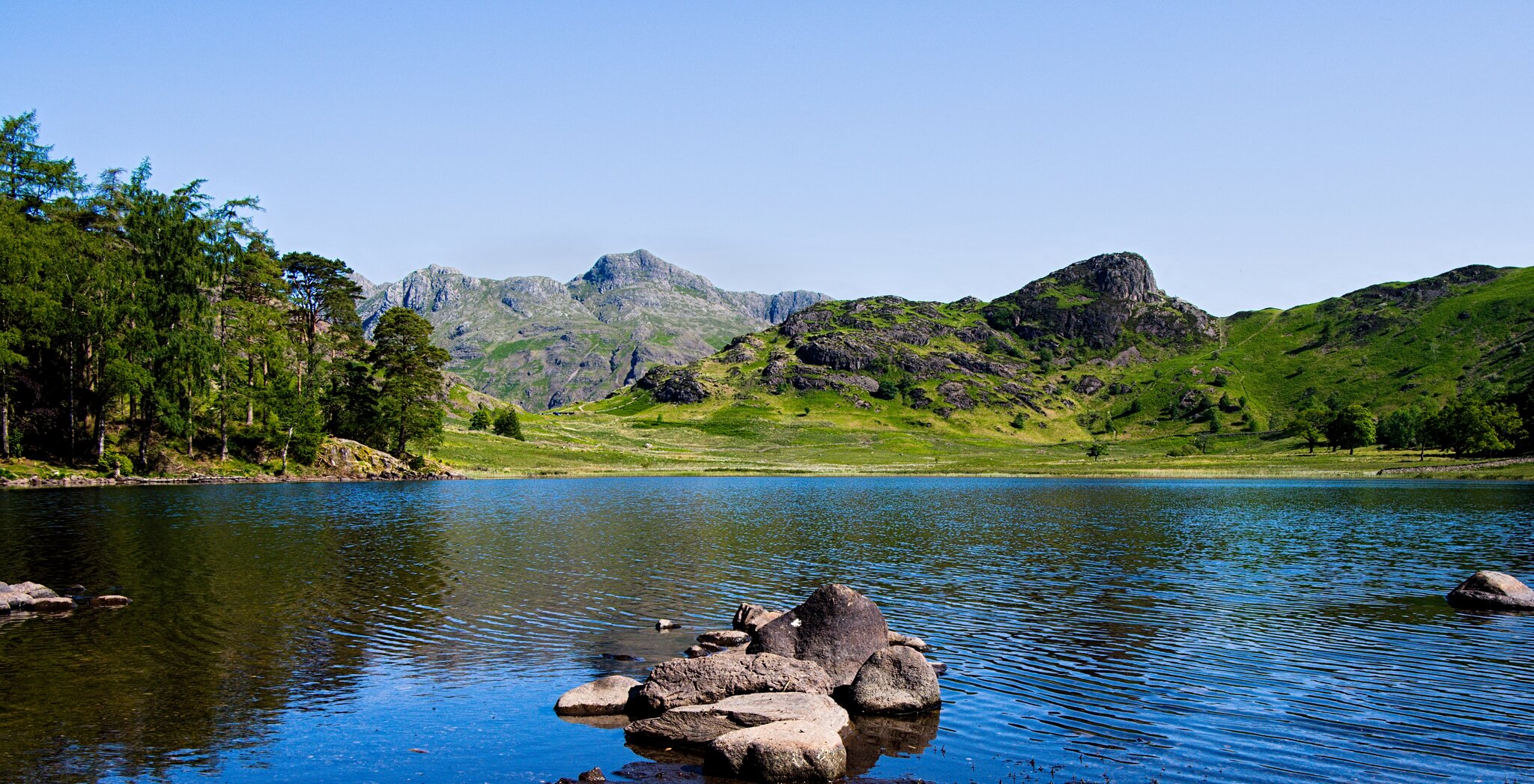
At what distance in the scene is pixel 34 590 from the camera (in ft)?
105

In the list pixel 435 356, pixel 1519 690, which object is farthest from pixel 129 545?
pixel 435 356

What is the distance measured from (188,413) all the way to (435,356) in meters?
43.2

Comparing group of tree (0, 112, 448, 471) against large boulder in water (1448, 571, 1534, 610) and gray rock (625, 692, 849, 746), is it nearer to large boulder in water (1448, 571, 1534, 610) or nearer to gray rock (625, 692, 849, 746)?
gray rock (625, 692, 849, 746)

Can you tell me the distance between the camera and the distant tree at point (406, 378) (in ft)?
418

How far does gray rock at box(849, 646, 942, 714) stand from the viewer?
20531 mm

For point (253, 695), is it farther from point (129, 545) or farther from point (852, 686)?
point (129, 545)

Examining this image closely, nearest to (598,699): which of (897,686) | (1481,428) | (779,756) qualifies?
(779,756)

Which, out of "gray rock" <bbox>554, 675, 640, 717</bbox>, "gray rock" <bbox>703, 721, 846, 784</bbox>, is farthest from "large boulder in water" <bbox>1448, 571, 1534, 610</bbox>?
"gray rock" <bbox>554, 675, 640, 717</bbox>

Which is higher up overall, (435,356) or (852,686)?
→ (435,356)

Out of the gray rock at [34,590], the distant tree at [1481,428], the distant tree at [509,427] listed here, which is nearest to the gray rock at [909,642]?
the gray rock at [34,590]

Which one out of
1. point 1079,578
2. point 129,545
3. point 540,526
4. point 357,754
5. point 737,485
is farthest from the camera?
point 737,485

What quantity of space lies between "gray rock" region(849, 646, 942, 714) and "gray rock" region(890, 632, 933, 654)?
4.15 metres

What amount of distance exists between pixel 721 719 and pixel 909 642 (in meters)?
9.00

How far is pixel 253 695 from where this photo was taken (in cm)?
2106
